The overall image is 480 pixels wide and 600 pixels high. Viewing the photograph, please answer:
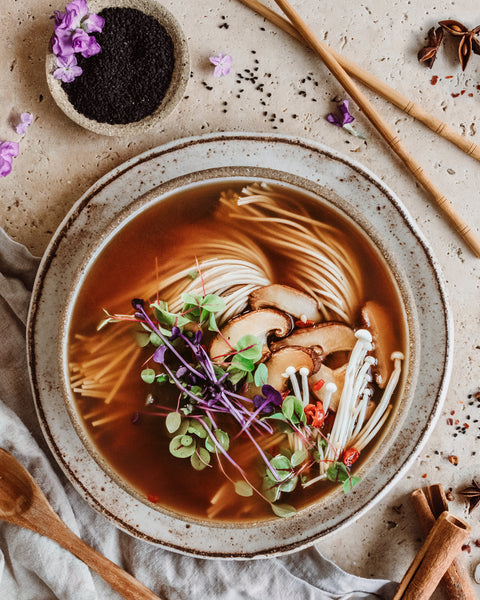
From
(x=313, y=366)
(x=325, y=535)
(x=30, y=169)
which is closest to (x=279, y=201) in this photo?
(x=313, y=366)

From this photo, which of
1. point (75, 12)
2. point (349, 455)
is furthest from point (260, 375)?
point (75, 12)

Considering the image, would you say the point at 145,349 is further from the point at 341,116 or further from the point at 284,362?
the point at 341,116

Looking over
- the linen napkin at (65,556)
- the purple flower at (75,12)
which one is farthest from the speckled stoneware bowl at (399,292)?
the purple flower at (75,12)

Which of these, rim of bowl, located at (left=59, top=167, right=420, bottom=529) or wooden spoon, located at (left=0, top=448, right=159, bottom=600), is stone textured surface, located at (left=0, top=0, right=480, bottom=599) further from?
wooden spoon, located at (left=0, top=448, right=159, bottom=600)

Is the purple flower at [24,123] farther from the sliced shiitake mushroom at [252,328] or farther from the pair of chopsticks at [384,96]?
the sliced shiitake mushroom at [252,328]

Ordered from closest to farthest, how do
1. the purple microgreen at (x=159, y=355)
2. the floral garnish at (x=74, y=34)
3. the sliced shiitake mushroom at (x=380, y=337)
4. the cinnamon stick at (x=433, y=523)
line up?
the purple microgreen at (x=159, y=355) → the sliced shiitake mushroom at (x=380, y=337) → the floral garnish at (x=74, y=34) → the cinnamon stick at (x=433, y=523)
